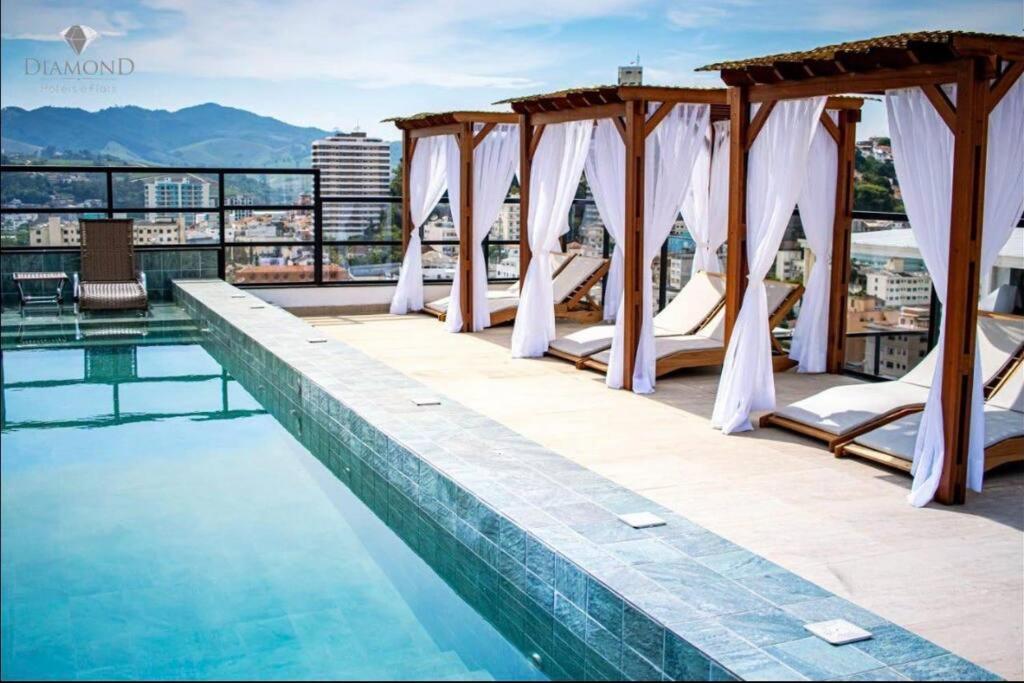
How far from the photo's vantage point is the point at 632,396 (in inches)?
357

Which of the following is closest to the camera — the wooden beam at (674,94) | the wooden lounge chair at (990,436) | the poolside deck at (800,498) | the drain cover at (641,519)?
the poolside deck at (800,498)

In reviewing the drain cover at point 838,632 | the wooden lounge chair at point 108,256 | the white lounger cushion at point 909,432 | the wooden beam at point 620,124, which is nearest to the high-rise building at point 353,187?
the wooden lounge chair at point 108,256

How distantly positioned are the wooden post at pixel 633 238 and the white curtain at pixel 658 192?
44 millimetres

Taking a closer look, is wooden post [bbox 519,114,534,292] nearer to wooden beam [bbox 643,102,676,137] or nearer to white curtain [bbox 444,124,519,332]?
white curtain [bbox 444,124,519,332]

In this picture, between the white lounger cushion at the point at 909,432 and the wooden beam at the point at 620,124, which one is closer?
the white lounger cushion at the point at 909,432

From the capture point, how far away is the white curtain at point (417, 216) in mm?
14555

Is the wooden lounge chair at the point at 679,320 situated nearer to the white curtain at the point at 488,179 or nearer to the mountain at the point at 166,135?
the white curtain at the point at 488,179

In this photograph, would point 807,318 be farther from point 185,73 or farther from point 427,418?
point 185,73

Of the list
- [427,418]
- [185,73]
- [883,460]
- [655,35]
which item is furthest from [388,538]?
[185,73]

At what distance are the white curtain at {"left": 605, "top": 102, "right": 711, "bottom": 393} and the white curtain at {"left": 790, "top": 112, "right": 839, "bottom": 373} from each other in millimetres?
1042

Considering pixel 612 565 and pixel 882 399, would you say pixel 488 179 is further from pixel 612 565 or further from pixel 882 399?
pixel 612 565

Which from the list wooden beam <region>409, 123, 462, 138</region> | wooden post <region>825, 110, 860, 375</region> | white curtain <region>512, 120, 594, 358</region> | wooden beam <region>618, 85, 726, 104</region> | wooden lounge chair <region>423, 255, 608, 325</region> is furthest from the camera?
wooden beam <region>409, 123, 462, 138</region>

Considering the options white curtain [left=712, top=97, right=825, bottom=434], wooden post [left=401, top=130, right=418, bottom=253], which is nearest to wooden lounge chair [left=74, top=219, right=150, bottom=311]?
wooden post [left=401, top=130, right=418, bottom=253]

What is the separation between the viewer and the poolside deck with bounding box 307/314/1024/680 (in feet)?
15.3
